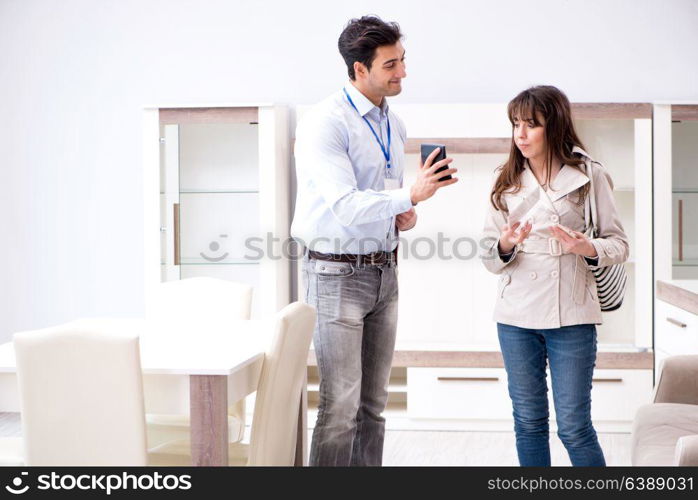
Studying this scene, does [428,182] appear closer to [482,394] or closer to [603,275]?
[603,275]

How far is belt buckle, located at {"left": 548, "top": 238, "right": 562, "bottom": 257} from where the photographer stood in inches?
90.4

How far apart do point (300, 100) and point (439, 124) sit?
844mm

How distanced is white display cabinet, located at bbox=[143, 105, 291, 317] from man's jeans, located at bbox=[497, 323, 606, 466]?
1959 mm

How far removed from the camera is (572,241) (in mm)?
2213

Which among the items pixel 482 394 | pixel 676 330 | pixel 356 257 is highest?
pixel 356 257

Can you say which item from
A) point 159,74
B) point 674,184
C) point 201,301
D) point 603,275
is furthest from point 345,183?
point 159,74

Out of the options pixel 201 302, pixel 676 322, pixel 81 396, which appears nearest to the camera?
pixel 81 396

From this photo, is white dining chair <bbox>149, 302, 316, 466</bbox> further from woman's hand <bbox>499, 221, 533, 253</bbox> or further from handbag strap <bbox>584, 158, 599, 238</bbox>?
handbag strap <bbox>584, 158, 599, 238</bbox>

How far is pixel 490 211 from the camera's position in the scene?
247cm

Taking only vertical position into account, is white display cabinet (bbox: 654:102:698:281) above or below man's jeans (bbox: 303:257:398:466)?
above

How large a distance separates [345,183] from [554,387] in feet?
2.70

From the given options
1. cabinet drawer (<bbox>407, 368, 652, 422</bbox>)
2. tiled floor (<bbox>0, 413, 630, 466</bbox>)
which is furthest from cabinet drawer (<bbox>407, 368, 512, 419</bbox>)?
tiled floor (<bbox>0, 413, 630, 466</bbox>)
